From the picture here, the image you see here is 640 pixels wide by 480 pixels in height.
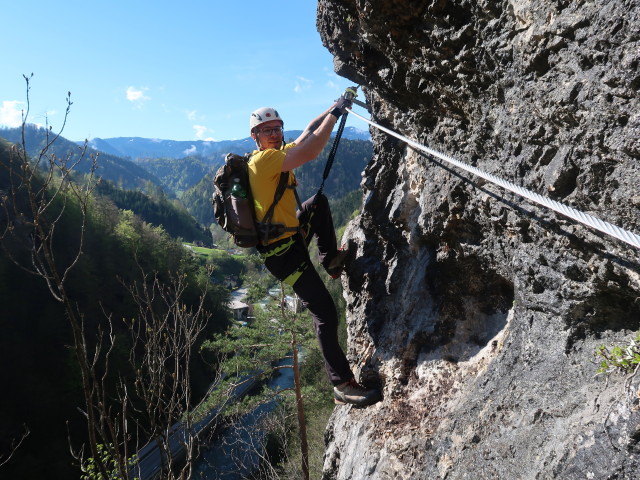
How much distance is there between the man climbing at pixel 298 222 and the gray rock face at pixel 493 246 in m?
0.43

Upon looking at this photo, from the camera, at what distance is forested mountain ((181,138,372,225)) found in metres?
156

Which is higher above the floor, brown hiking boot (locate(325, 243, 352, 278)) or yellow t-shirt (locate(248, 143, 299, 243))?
yellow t-shirt (locate(248, 143, 299, 243))

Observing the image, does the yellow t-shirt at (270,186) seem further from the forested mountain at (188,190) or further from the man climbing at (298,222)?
the forested mountain at (188,190)

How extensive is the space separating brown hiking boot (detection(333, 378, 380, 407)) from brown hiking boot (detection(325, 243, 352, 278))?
1143 mm

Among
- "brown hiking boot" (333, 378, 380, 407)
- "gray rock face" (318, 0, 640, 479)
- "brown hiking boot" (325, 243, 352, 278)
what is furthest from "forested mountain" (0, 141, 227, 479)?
"gray rock face" (318, 0, 640, 479)

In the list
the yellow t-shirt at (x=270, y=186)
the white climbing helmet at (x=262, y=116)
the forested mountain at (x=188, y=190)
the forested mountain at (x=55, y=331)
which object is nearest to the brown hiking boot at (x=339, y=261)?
the yellow t-shirt at (x=270, y=186)

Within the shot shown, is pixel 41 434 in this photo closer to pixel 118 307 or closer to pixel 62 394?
pixel 62 394

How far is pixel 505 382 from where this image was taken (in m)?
2.73

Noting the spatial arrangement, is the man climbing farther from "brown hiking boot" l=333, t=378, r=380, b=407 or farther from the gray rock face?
the gray rock face

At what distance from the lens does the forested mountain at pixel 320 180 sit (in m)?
156

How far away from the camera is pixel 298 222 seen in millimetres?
3822

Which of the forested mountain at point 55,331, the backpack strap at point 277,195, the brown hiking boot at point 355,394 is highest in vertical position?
the backpack strap at point 277,195

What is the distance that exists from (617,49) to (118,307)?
3434 cm

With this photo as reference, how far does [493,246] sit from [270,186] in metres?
1.85
